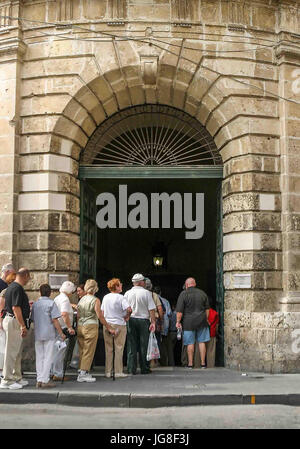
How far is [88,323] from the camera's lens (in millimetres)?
9859

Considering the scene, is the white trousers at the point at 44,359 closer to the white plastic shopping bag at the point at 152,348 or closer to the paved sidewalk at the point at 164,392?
the paved sidewalk at the point at 164,392

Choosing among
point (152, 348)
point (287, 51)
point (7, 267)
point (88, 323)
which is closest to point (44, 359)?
point (88, 323)

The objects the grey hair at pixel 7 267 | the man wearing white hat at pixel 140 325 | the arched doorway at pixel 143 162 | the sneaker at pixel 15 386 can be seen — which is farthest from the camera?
the arched doorway at pixel 143 162

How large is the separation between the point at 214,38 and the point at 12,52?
3702mm

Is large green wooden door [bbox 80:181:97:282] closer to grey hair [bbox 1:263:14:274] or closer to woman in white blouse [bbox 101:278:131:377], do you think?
woman in white blouse [bbox 101:278:131:377]

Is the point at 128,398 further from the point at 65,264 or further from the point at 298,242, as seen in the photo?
the point at 298,242

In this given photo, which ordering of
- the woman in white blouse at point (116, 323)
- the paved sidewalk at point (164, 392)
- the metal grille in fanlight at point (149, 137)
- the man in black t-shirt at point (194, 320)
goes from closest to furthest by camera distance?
the paved sidewalk at point (164, 392) → the woman in white blouse at point (116, 323) → the man in black t-shirt at point (194, 320) → the metal grille in fanlight at point (149, 137)

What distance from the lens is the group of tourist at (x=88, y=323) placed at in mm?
9078

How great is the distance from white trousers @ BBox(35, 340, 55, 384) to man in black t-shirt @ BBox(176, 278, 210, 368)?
285cm

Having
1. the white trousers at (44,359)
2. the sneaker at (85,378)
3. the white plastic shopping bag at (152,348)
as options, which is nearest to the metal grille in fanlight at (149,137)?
the white plastic shopping bag at (152,348)

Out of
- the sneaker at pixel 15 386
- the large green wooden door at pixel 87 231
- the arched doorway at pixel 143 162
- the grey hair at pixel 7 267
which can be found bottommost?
the sneaker at pixel 15 386

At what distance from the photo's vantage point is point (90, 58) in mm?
11359

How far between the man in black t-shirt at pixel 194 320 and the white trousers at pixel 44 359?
2.85 metres

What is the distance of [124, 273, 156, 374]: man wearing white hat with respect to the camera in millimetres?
10648
